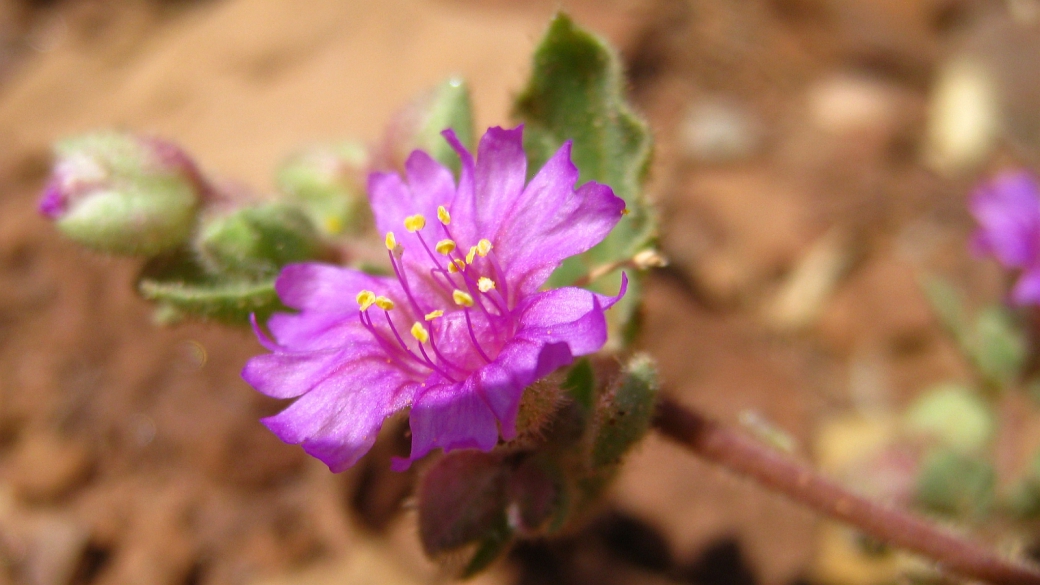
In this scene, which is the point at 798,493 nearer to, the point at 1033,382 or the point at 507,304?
the point at 507,304

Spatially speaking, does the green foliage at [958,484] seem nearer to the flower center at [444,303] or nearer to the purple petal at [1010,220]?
the purple petal at [1010,220]

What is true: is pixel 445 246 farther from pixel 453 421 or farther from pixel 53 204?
pixel 53 204

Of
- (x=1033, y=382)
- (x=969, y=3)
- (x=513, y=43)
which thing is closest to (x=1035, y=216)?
(x=1033, y=382)

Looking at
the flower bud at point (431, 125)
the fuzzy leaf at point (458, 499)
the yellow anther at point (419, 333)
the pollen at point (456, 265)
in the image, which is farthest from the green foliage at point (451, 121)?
the fuzzy leaf at point (458, 499)

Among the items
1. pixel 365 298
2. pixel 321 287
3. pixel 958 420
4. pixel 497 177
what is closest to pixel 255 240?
pixel 321 287

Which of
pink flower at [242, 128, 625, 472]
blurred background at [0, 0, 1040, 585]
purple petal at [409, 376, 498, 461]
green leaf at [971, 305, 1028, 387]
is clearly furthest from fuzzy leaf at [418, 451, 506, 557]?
green leaf at [971, 305, 1028, 387]
